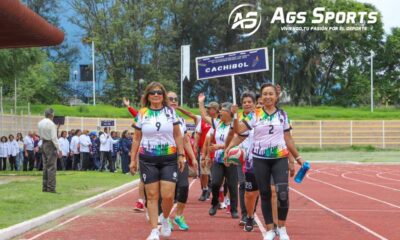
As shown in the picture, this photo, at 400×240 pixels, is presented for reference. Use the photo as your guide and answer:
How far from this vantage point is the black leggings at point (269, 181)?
8.84 meters

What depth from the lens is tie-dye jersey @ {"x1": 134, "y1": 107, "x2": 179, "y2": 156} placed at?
8.98 metres

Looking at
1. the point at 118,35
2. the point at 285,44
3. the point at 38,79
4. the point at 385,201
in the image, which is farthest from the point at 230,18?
the point at 385,201

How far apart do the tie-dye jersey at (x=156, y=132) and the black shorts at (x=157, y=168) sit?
65 mm

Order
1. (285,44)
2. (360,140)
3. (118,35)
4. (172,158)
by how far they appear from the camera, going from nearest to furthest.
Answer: (172,158)
(360,140)
(118,35)
(285,44)

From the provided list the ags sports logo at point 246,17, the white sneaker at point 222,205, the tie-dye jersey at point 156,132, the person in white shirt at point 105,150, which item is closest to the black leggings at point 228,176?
the white sneaker at point 222,205

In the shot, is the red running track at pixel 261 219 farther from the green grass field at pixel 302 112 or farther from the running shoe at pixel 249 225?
the green grass field at pixel 302 112

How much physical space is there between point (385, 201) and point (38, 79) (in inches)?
1913

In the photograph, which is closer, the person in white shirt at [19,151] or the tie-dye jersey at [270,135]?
the tie-dye jersey at [270,135]

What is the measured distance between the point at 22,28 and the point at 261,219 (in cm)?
511

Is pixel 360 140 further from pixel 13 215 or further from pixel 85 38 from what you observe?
pixel 13 215

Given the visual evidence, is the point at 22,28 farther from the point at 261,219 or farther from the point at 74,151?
the point at 74,151

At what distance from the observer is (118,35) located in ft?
213

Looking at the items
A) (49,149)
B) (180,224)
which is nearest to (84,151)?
(49,149)

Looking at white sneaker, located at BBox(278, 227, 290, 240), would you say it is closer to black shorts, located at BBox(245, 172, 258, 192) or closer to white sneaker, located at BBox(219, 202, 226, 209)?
black shorts, located at BBox(245, 172, 258, 192)
